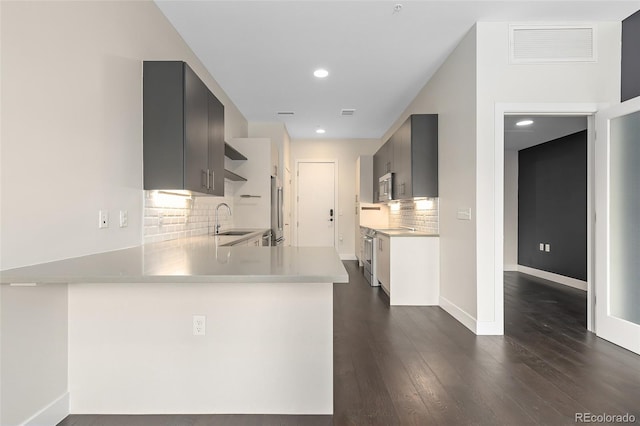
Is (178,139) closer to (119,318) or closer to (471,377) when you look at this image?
(119,318)

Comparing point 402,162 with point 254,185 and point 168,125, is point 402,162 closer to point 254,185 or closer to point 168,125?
point 254,185

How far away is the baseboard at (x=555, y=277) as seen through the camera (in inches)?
195

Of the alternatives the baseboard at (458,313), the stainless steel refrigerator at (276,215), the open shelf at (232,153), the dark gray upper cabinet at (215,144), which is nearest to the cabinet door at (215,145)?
the dark gray upper cabinet at (215,144)

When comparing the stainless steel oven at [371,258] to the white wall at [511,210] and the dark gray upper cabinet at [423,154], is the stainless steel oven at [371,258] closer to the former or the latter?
the dark gray upper cabinet at [423,154]

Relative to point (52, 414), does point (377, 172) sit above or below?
above

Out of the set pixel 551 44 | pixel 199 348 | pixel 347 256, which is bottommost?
pixel 347 256

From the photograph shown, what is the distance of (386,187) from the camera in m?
5.43

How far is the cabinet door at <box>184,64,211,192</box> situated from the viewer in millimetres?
2482

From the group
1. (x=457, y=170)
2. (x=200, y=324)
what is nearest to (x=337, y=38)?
(x=457, y=170)

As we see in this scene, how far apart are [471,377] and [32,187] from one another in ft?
9.05

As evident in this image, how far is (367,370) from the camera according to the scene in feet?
7.65

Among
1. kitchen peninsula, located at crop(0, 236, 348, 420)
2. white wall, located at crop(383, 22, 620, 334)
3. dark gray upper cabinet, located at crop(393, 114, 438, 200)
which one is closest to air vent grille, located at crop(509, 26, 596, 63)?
white wall, located at crop(383, 22, 620, 334)

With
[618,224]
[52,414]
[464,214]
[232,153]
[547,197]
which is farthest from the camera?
[547,197]

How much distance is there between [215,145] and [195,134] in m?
0.55
